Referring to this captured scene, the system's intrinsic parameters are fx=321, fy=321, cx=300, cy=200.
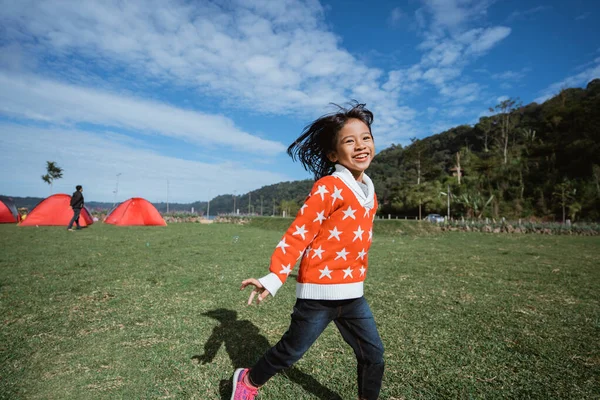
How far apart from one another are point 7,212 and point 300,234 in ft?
75.5

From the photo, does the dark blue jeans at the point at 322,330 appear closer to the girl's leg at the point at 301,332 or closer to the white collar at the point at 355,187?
the girl's leg at the point at 301,332

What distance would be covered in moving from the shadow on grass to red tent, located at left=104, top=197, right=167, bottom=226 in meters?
16.9

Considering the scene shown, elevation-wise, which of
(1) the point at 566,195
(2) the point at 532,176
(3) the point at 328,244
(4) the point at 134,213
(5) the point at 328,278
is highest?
(2) the point at 532,176

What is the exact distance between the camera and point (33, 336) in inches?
122

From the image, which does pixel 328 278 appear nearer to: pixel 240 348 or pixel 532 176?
pixel 240 348

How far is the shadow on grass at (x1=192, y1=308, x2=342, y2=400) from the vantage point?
2404mm

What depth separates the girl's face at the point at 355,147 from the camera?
224 cm

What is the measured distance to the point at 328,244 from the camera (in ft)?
6.64

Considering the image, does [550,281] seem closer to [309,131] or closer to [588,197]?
[309,131]

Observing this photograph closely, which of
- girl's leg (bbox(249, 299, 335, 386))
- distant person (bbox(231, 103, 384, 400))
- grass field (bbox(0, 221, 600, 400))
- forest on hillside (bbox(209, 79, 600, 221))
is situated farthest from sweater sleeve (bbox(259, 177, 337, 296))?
forest on hillside (bbox(209, 79, 600, 221))

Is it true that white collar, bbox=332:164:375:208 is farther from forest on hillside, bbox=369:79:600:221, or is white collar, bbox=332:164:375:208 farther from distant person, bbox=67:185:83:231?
forest on hillside, bbox=369:79:600:221

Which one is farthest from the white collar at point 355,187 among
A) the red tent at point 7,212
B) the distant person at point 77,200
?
the red tent at point 7,212

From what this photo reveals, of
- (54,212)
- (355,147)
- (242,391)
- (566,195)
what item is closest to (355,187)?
(355,147)

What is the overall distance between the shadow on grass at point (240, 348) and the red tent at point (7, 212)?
67.7 feet
